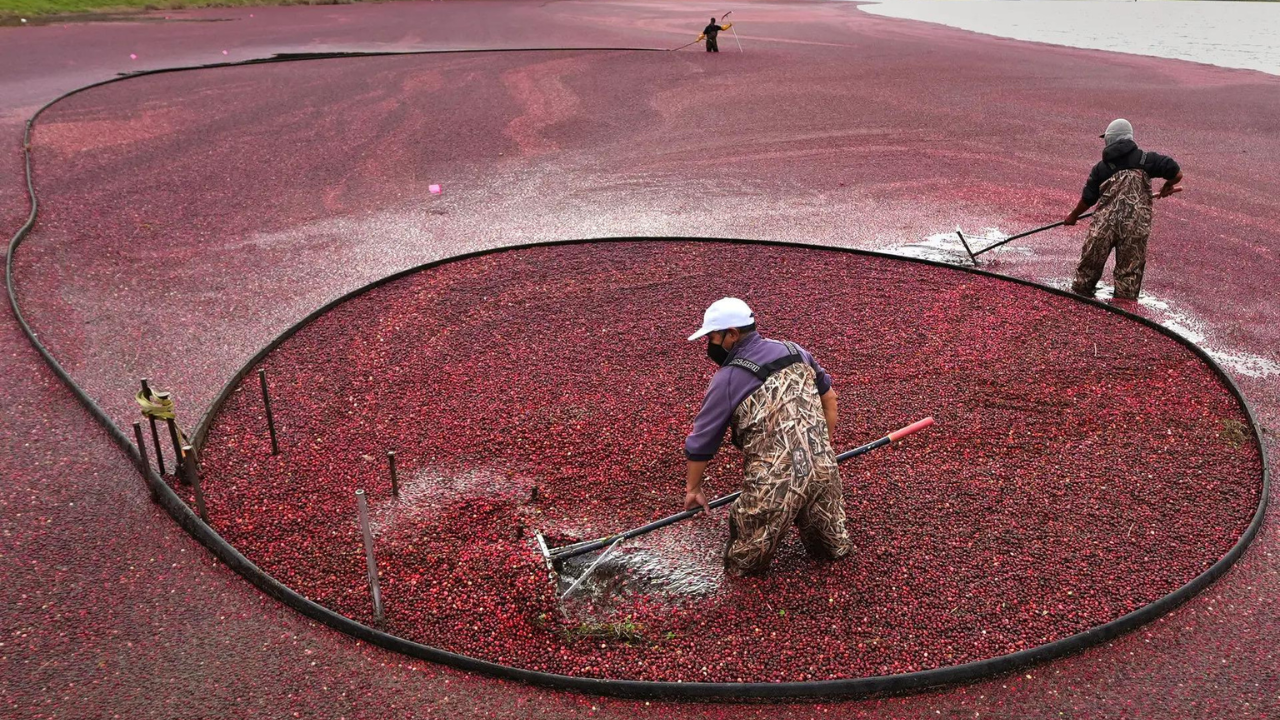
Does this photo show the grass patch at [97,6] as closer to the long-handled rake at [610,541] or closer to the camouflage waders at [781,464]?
the long-handled rake at [610,541]

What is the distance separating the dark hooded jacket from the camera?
8.59 meters

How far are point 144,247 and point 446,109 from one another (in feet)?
25.4

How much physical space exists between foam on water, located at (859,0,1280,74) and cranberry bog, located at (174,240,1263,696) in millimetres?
20479

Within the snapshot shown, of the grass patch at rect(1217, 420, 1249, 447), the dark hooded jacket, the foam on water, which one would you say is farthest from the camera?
Answer: the foam on water

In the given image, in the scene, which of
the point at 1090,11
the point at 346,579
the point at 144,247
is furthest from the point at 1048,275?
the point at 1090,11

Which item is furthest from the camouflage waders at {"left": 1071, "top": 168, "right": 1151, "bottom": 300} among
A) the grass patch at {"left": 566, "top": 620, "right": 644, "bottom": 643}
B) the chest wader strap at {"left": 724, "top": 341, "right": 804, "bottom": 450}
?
the grass patch at {"left": 566, "top": 620, "right": 644, "bottom": 643}

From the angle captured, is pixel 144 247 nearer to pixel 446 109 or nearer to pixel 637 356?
pixel 637 356

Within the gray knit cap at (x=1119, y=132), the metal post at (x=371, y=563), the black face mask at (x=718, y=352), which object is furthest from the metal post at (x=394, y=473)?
the gray knit cap at (x=1119, y=132)

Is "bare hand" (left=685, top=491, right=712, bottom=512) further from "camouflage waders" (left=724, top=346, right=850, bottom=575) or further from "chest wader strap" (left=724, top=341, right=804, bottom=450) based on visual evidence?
"chest wader strap" (left=724, top=341, right=804, bottom=450)

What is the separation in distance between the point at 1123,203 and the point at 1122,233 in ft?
0.94

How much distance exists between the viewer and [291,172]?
1330 centimetres

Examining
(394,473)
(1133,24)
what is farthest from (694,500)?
(1133,24)

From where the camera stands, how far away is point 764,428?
494cm

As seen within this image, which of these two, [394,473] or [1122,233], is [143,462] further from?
[1122,233]
